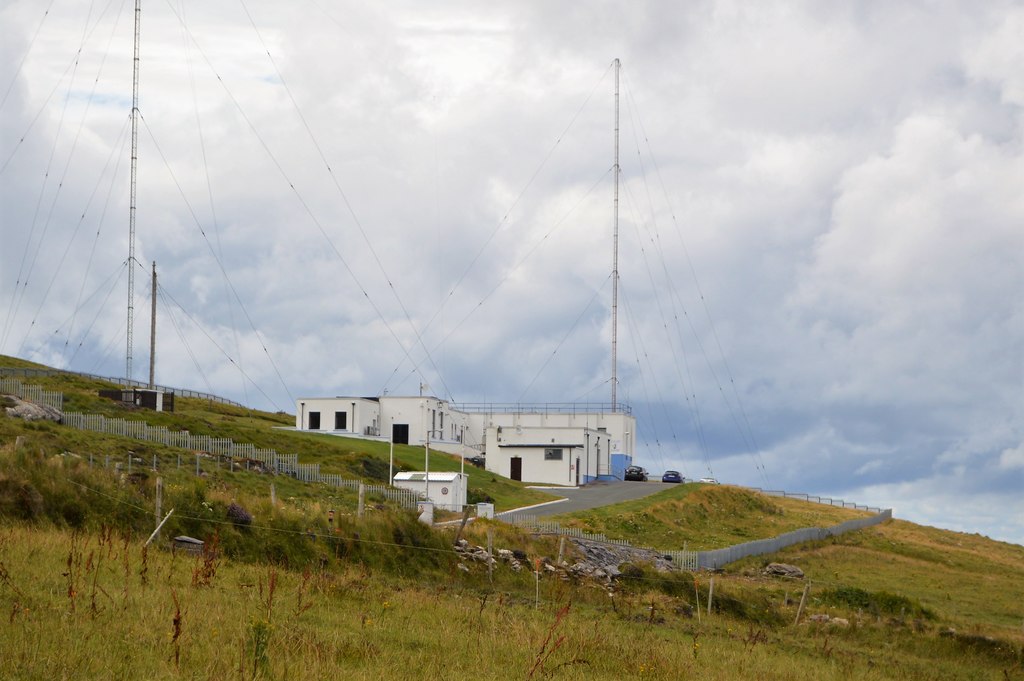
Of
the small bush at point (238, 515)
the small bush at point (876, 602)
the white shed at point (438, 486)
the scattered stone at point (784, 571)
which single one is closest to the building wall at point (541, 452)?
the white shed at point (438, 486)

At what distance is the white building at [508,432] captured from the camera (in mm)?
79688

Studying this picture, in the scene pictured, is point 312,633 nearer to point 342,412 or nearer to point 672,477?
point 342,412

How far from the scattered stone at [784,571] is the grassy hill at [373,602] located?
1.43 meters

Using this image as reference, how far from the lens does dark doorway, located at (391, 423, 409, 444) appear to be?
Answer: 8407 centimetres

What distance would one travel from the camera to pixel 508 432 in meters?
81.3

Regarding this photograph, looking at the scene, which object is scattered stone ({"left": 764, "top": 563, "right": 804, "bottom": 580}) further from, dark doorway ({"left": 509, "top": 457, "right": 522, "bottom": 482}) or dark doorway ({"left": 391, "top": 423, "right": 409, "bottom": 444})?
dark doorway ({"left": 391, "top": 423, "right": 409, "bottom": 444})

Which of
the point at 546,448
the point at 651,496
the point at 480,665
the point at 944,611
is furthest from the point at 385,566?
the point at 546,448

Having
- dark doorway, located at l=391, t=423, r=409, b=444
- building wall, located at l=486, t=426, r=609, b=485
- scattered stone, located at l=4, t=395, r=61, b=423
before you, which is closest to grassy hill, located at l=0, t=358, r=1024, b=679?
scattered stone, located at l=4, t=395, r=61, b=423

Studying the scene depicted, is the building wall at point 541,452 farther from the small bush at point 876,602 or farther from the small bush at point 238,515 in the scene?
the small bush at point 238,515

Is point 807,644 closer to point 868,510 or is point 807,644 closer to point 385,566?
point 385,566

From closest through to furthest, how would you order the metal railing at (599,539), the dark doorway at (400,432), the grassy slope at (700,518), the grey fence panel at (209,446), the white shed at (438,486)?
the metal railing at (599,539) < the white shed at (438,486) < the grey fence panel at (209,446) < the grassy slope at (700,518) < the dark doorway at (400,432)

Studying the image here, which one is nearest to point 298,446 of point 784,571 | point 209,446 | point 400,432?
point 209,446

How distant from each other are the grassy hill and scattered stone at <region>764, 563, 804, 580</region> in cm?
143

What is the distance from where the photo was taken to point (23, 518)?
22266 mm
